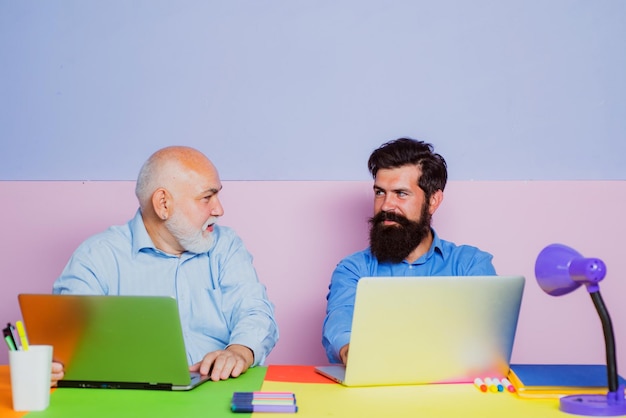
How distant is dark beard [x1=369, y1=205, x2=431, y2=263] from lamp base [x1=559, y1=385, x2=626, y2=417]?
1208mm

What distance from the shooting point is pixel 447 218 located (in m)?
3.17

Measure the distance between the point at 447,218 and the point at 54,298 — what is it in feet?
6.19

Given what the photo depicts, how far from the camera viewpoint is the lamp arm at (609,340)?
1.53 meters

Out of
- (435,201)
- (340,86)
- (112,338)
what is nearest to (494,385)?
(112,338)

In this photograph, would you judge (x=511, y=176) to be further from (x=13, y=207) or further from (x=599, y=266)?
(x=13, y=207)

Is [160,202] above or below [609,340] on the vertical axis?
above

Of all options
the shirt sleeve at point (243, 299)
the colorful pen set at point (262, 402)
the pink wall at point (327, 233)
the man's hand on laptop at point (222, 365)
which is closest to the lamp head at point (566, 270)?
the colorful pen set at point (262, 402)

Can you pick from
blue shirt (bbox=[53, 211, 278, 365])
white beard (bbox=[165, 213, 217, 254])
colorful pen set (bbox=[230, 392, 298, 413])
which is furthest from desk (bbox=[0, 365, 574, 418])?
white beard (bbox=[165, 213, 217, 254])

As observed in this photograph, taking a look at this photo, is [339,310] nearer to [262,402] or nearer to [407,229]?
[407,229]

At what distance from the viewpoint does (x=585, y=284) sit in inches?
61.2

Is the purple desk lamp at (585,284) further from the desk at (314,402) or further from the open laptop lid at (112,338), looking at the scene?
the open laptop lid at (112,338)

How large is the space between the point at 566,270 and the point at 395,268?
4.28 ft

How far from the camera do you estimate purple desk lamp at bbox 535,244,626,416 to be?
150cm

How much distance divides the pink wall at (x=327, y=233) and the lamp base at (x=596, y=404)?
160 cm
